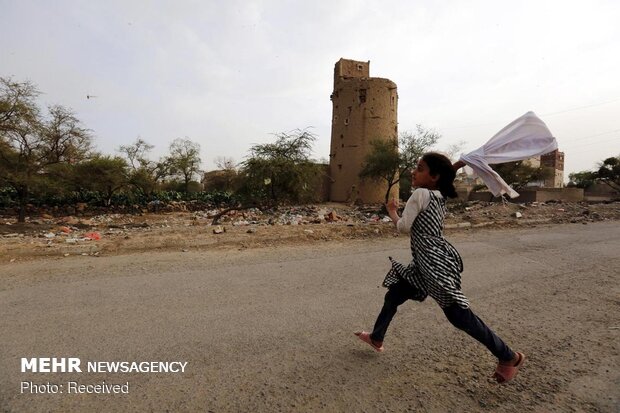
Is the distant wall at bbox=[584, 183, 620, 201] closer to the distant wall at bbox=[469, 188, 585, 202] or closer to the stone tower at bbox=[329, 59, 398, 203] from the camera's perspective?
the distant wall at bbox=[469, 188, 585, 202]

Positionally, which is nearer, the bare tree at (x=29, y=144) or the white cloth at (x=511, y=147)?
the white cloth at (x=511, y=147)

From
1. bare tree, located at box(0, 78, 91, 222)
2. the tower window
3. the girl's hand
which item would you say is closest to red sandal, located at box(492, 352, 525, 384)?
the girl's hand

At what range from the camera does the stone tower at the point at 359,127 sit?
3344 centimetres

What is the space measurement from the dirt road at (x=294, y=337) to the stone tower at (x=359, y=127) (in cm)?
2815

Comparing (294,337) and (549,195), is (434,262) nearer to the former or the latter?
(294,337)

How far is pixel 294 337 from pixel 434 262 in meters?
1.44

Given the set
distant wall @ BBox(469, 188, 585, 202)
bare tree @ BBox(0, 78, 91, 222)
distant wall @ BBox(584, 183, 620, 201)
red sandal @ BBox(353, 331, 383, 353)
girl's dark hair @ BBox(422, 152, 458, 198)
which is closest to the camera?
girl's dark hair @ BBox(422, 152, 458, 198)

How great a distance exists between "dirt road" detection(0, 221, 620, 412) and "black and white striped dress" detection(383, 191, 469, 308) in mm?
634

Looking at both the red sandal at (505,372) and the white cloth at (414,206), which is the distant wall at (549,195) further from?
the white cloth at (414,206)

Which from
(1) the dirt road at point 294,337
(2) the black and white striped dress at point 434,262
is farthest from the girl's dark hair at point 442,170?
(1) the dirt road at point 294,337

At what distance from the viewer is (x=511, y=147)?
2.58 meters

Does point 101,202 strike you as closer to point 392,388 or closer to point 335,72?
point 335,72

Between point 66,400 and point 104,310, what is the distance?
171cm

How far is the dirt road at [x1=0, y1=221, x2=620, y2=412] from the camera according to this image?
2.16 m
